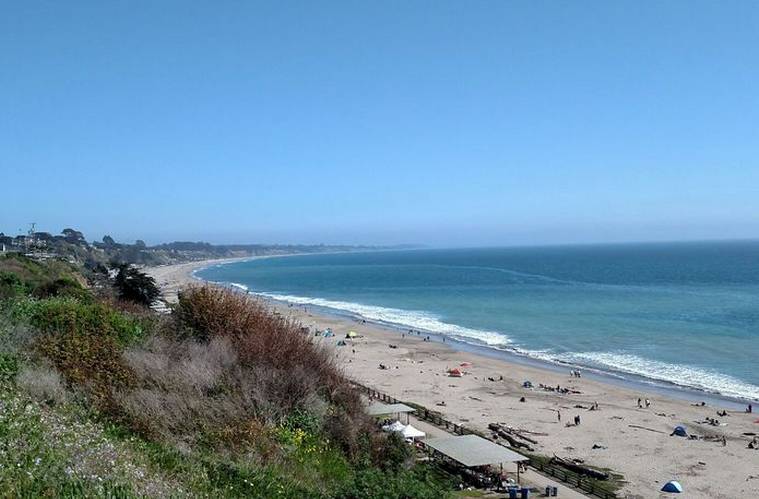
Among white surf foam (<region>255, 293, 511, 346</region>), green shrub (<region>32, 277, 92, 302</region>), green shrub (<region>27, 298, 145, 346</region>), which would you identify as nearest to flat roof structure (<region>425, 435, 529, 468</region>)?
green shrub (<region>27, 298, 145, 346</region>)

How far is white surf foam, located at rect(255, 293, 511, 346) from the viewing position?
165 feet

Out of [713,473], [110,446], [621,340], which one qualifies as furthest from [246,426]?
[621,340]

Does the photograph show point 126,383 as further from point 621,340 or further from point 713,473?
point 621,340

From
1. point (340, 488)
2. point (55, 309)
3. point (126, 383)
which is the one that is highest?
point (55, 309)

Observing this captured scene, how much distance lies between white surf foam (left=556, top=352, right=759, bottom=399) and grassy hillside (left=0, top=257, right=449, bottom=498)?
71.6 feet

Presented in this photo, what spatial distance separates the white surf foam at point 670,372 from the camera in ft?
106

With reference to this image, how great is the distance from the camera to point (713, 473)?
20.8 m

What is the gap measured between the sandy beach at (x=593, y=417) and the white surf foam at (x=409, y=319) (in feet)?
22.5

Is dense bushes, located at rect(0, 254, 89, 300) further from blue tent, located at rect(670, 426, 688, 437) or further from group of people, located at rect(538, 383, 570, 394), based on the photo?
blue tent, located at rect(670, 426, 688, 437)

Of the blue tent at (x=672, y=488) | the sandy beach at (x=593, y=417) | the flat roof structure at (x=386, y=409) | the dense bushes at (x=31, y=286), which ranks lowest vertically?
the sandy beach at (x=593, y=417)

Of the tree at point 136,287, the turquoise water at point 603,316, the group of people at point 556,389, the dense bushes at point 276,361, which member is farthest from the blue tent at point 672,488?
the tree at point 136,287

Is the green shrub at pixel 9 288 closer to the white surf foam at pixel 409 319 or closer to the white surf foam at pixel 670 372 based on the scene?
the white surf foam at pixel 670 372

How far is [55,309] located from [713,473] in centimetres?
2006

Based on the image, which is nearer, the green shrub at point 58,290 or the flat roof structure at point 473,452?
the flat roof structure at point 473,452
